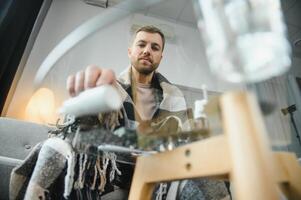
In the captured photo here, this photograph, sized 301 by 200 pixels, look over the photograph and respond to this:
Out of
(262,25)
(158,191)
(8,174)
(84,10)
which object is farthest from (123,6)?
(84,10)

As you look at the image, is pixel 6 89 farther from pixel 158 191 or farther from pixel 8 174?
pixel 158 191

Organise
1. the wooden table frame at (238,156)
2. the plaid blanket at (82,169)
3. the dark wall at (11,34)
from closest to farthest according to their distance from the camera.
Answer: the wooden table frame at (238,156) < the plaid blanket at (82,169) < the dark wall at (11,34)

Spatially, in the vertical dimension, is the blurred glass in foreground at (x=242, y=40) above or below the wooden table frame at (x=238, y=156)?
above

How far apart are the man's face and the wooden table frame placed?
0.44m

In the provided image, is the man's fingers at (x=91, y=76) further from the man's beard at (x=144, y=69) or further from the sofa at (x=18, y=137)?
the sofa at (x=18, y=137)

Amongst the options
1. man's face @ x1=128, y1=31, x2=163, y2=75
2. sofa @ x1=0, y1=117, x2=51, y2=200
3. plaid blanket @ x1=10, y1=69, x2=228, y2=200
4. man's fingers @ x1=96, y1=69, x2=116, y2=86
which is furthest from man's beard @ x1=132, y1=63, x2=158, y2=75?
sofa @ x1=0, y1=117, x2=51, y2=200

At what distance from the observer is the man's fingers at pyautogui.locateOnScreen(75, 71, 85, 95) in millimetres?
346

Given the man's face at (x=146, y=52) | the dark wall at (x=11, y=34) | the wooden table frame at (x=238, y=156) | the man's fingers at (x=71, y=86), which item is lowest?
the wooden table frame at (x=238, y=156)

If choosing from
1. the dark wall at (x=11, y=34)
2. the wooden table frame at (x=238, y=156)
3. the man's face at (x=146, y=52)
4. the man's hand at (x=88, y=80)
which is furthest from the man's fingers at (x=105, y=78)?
the dark wall at (x=11, y=34)

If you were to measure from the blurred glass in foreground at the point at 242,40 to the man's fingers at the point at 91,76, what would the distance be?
16cm

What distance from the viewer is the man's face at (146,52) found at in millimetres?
740

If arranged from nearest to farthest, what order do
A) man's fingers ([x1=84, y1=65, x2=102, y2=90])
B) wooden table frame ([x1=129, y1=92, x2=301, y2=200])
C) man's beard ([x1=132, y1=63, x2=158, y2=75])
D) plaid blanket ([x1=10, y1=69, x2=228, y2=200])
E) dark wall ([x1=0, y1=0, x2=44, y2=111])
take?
1. wooden table frame ([x1=129, y1=92, x2=301, y2=200])
2. man's fingers ([x1=84, y1=65, x2=102, y2=90])
3. plaid blanket ([x1=10, y1=69, x2=228, y2=200])
4. man's beard ([x1=132, y1=63, x2=158, y2=75])
5. dark wall ([x1=0, y1=0, x2=44, y2=111])

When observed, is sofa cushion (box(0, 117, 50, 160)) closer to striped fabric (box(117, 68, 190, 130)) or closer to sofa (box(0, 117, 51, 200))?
sofa (box(0, 117, 51, 200))

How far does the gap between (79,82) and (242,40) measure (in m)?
0.22
